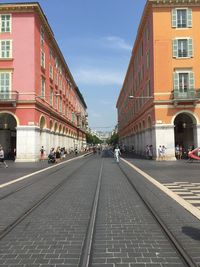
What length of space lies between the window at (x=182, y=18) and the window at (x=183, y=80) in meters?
5.00

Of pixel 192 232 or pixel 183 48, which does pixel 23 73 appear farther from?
pixel 192 232

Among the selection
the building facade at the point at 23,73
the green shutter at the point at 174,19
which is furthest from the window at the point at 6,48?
the green shutter at the point at 174,19

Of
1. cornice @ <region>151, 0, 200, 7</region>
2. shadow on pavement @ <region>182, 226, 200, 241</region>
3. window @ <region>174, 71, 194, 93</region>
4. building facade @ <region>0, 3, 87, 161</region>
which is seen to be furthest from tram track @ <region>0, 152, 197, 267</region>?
cornice @ <region>151, 0, 200, 7</region>

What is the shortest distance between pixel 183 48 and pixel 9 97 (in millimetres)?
18335

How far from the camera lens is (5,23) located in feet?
118

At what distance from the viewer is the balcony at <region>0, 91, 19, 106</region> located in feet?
113

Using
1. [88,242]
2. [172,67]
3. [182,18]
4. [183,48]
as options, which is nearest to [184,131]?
[172,67]

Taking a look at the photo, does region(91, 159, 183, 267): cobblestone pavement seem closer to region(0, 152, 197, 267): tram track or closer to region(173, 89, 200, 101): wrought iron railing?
region(0, 152, 197, 267): tram track

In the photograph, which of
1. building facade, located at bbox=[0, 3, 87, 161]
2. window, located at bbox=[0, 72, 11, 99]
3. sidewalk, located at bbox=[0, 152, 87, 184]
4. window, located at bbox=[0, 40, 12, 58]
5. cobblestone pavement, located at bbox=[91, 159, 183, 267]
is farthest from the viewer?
window, located at bbox=[0, 40, 12, 58]

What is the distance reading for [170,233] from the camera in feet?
21.2

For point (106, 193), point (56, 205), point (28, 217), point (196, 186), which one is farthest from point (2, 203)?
point (196, 186)

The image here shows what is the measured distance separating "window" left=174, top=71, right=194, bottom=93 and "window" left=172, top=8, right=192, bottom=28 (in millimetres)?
5000

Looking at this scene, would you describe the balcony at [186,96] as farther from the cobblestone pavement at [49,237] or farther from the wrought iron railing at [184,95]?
the cobblestone pavement at [49,237]

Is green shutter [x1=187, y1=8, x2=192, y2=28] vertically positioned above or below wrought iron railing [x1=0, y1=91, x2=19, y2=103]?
above
